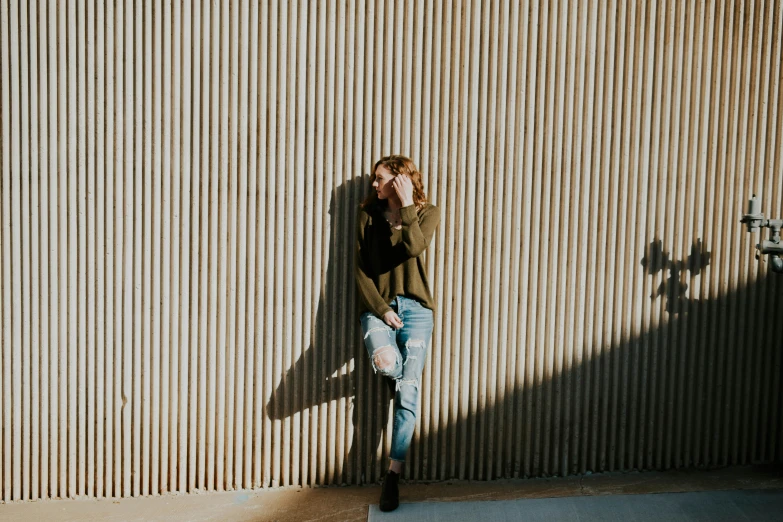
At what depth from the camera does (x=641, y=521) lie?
3.19 m

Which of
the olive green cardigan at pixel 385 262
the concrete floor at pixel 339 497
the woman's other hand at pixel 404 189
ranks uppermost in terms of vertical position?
the woman's other hand at pixel 404 189

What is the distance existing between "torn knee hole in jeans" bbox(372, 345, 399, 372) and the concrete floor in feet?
2.46

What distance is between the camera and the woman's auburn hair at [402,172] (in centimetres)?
338

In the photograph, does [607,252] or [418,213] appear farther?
[607,252]

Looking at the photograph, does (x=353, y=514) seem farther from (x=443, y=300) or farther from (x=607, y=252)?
(x=607, y=252)

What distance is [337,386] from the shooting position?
364 cm

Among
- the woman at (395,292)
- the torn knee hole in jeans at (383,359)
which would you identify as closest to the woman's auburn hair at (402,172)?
the woman at (395,292)

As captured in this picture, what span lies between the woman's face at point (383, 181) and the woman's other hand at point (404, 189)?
9 centimetres

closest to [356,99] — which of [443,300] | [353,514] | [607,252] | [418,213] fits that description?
[418,213]

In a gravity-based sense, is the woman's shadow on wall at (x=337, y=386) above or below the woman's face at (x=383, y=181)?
below

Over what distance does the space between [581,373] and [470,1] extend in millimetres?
2090

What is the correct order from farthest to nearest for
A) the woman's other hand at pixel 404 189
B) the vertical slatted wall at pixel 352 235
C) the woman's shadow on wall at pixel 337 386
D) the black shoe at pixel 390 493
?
the woman's shadow on wall at pixel 337 386, the vertical slatted wall at pixel 352 235, the black shoe at pixel 390 493, the woman's other hand at pixel 404 189

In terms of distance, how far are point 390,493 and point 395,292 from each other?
1.01 meters

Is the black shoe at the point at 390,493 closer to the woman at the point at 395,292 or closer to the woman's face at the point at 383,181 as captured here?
the woman at the point at 395,292
